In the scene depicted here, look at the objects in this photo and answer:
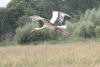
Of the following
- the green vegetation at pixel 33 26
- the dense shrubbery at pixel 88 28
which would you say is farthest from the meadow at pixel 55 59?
the dense shrubbery at pixel 88 28

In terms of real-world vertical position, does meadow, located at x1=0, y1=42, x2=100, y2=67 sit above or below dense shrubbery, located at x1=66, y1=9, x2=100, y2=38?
above

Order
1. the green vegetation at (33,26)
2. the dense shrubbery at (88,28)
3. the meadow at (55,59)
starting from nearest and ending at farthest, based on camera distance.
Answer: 1. the meadow at (55,59)
2. the green vegetation at (33,26)
3. the dense shrubbery at (88,28)

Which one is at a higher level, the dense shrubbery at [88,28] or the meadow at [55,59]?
the meadow at [55,59]

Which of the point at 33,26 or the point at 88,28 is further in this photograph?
the point at 88,28

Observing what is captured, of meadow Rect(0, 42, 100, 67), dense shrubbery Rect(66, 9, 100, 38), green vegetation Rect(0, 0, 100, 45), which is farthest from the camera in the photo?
dense shrubbery Rect(66, 9, 100, 38)

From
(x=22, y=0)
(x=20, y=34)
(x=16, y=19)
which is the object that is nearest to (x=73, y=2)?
(x=22, y=0)

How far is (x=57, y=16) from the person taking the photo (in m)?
17.7

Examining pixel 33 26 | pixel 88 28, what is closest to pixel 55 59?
pixel 33 26

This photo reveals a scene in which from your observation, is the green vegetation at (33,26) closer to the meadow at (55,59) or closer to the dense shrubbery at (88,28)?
the dense shrubbery at (88,28)

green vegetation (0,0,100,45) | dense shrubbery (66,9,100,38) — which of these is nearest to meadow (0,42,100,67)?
green vegetation (0,0,100,45)

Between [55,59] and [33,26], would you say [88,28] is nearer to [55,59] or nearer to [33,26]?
[33,26]

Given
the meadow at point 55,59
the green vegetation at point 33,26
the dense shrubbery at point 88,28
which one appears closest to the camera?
the meadow at point 55,59

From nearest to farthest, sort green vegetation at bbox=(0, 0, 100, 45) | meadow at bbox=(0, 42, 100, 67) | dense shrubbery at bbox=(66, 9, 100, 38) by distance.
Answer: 1. meadow at bbox=(0, 42, 100, 67)
2. green vegetation at bbox=(0, 0, 100, 45)
3. dense shrubbery at bbox=(66, 9, 100, 38)

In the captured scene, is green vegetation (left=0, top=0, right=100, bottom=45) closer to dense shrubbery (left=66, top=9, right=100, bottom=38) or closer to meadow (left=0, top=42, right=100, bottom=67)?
dense shrubbery (left=66, top=9, right=100, bottom=38)
